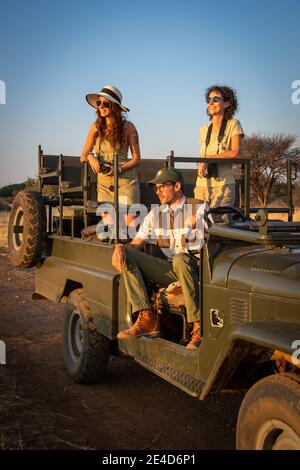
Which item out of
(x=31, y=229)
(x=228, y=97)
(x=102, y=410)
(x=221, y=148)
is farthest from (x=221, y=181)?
(x=102, y=410)

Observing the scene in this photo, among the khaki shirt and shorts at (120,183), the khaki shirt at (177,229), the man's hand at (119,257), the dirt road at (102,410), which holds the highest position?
the khaki shirt and shorts at (120,183)

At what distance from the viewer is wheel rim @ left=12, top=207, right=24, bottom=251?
20.6ft

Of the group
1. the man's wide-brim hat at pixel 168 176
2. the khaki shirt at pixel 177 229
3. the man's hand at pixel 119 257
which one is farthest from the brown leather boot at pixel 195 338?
the man's wide-brim hat at pixel 168 176

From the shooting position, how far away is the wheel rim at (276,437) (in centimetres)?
258

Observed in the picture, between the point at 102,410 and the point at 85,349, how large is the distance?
0.70 m

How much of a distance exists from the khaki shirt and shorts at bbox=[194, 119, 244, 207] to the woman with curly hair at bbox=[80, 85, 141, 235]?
0.69m

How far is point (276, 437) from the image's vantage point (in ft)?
9.09

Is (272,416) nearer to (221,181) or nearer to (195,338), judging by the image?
(195,338)

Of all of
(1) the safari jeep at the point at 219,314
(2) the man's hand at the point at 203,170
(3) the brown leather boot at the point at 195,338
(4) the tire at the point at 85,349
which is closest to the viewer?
(1) the safari jeep at the point at 219,314

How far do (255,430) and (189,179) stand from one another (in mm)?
4527

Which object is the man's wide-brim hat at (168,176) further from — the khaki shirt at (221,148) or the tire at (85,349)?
the tire at (85,349)

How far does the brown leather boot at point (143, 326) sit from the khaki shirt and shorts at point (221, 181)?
1711 mm

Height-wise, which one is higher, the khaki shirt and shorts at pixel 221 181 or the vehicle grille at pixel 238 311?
the khaki shirt and shorts at pixel 221 181
